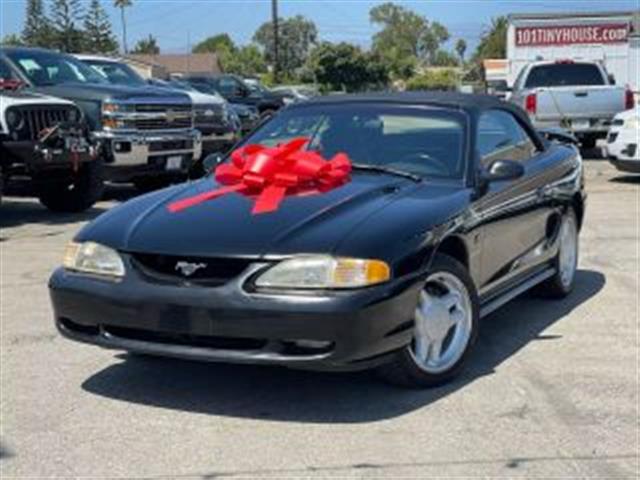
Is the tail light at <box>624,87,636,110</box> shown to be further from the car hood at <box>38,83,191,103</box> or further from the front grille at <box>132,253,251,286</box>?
the front grille at <box>132,253,251,286</box>

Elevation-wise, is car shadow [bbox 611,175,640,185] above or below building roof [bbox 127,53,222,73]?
below

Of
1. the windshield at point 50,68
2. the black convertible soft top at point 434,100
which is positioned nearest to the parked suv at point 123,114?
the windshield at point 50,68

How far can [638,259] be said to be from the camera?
911 cm

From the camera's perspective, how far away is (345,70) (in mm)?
84250

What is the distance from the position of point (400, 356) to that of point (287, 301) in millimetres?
699

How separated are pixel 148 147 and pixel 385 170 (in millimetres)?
8167

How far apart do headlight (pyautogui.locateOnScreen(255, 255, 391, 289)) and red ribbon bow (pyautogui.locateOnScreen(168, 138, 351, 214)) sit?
27.3 inches

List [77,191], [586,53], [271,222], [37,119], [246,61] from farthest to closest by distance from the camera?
[246,61] < [586,53] < [77,191] < [37,119] < [271,222]

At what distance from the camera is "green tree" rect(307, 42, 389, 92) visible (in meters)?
84.2

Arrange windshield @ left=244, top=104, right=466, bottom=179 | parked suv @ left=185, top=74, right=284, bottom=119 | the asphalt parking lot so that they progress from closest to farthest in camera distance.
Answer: the asphalt parking lot < windshield @ left=244, top=104, right=466, bottom=179 < parked suv @ left=185, top=74, right=284, bottom=119

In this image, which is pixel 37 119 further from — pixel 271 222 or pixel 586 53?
pixel 586 53

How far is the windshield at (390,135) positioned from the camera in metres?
6.20

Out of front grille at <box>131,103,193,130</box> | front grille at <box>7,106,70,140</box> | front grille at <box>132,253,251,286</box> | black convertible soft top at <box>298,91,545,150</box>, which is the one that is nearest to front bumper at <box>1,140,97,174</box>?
front grille at <box>7,106,70,140</box>

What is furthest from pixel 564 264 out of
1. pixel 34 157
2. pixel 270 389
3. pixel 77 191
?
pixel 77 191
